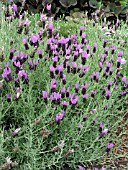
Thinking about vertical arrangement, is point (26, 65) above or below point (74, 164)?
above

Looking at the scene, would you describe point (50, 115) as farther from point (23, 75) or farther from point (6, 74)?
point (6, 74)

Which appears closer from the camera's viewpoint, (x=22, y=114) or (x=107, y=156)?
(x=22, y=114)

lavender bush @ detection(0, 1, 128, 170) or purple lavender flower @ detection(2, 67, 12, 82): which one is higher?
purple lavender flower @ detection(2, 67, 12, 82)

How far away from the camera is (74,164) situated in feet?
7.54

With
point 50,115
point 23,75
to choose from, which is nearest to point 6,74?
point 23,75

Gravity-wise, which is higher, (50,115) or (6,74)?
(6,74)

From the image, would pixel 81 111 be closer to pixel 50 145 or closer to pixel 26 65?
pixel 50 145

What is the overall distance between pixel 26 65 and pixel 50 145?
2.17 ft

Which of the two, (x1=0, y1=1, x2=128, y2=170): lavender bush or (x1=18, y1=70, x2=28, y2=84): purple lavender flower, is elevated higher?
(x1=18, y1=70, x2=28, y2=84): purple lavender flower

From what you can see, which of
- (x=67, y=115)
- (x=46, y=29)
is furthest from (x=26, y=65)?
(x=67, y=115)

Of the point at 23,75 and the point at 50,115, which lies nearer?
the point at 23,75

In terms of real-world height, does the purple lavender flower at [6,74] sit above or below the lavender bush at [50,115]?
above

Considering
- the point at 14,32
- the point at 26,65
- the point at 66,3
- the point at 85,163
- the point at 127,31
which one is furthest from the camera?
the point at 66,3

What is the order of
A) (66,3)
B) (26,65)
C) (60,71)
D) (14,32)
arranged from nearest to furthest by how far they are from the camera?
A: (60,71), (26,65), (14,32), (66,3)
